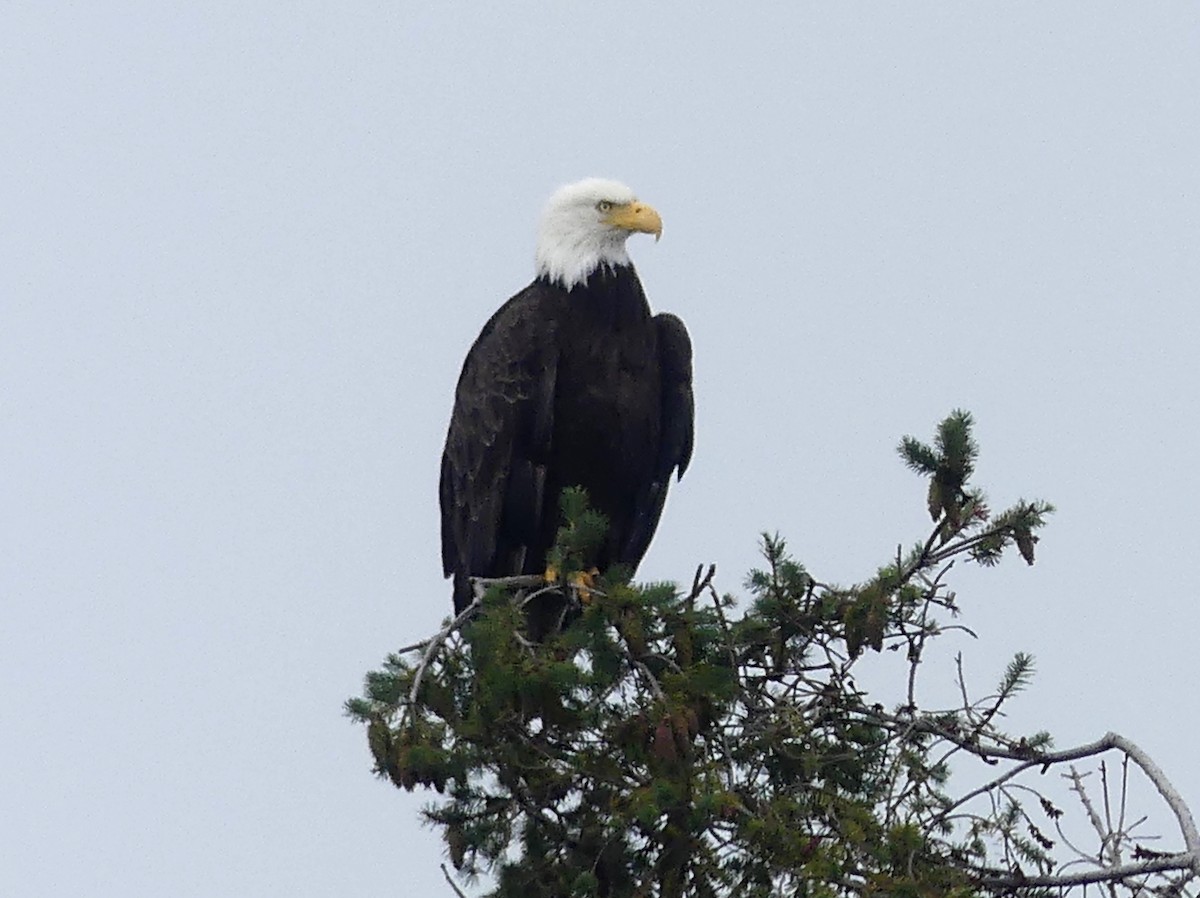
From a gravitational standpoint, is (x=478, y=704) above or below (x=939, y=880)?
above

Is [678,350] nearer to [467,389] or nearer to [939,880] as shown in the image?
[467,389]

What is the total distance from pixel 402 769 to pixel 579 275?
3236 millimetres

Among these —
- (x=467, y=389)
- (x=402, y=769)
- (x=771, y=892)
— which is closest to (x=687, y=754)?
(x=771, y=892)

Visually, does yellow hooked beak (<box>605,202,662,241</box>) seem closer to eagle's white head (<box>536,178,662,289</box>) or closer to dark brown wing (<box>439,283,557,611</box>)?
eagle's white head (<box>536,178,662,289</box>)

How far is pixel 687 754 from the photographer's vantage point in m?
5.48

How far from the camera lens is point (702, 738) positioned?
237 inches

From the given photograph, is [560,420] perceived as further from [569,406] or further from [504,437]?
[504,437]

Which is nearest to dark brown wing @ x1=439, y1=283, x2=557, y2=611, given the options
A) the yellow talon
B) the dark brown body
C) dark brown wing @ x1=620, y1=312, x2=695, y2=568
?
the dark brown body

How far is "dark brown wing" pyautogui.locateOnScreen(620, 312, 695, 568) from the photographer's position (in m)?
8.54

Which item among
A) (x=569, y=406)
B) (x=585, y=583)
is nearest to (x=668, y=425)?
(x=569, y=406)

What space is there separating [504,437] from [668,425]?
0.71m

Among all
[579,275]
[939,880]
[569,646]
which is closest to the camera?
[939,880]

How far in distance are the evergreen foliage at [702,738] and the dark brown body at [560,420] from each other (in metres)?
1.71

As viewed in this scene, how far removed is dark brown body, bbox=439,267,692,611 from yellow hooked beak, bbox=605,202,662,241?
0.63 feet
